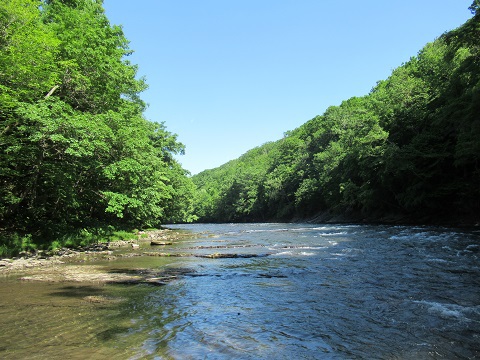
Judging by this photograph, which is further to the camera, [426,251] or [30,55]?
[426,251]

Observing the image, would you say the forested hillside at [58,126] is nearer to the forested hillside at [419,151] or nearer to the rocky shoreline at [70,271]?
the rocky shoreline at [70,271]

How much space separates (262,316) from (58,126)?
12.9m

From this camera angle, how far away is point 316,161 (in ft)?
261

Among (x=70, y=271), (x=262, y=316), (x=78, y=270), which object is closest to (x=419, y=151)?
(x=262, y=316)

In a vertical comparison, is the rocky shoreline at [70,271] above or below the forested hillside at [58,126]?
below

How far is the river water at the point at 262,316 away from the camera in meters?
4.97

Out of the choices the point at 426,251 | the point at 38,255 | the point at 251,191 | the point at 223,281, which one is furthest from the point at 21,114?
the point at 251,191

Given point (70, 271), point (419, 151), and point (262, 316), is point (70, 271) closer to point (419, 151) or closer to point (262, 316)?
point (262, 316)

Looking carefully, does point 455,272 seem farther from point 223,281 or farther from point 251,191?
point 251,191

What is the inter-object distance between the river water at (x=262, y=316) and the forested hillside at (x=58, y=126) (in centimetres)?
750

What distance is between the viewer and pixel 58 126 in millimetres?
14703

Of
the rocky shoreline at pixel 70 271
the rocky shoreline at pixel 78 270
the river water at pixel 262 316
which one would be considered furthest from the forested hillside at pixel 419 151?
the rocky shoreline at pixel 70 271

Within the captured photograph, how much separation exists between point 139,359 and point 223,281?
5.82m

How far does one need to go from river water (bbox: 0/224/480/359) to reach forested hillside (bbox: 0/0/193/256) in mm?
7498
